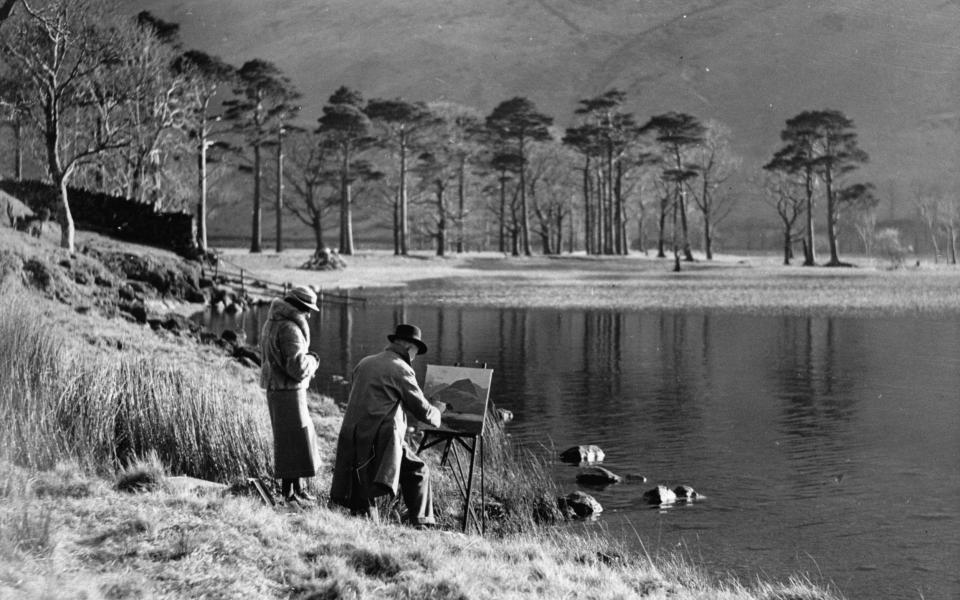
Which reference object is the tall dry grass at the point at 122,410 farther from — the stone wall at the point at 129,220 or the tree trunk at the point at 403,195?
the tree trunk at the point at 403,195

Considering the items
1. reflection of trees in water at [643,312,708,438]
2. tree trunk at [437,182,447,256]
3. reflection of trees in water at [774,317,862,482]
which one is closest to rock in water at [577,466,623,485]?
reflection of trees in water at [774,317,862,482]

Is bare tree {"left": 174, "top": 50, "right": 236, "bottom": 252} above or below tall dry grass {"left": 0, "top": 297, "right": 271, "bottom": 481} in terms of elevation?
above

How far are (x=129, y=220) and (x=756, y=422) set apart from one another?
36.9 m

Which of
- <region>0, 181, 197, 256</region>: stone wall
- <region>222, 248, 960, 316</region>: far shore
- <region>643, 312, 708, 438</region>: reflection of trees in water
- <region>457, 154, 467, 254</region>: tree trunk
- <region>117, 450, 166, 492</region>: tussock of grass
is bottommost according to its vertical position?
<region>643, 312, 708, 438</region>: reflection of trees in water

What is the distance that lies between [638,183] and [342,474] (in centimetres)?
9519

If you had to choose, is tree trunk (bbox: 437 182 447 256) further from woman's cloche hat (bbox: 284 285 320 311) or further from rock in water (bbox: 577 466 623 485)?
woman's cloche hat (bbox: 284 285 320 311)

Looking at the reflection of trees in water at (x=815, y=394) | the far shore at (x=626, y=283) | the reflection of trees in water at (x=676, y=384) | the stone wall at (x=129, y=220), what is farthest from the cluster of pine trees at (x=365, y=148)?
the reflection of trees in water at (x=815, y=394)

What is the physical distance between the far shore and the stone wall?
7.89m

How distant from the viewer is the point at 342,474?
32.5 ft

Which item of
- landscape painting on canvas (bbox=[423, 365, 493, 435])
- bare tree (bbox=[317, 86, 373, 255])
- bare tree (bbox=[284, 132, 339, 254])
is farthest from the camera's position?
bare tree (bbox=[284, 132, 339, 254])

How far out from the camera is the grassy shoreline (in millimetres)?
6859

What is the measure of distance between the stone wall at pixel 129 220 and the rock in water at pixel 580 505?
1520 inches

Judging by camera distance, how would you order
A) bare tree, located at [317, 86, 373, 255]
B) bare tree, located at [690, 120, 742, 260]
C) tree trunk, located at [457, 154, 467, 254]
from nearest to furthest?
bare tree, located at [317, 86, 373, 255] → tree trunk, located at [457, 154, 467, 254] → bare tree, located at [690, 120, 742, 260]

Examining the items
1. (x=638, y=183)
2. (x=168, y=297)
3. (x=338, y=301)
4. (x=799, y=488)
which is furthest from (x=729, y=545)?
(x=638, y=183)
